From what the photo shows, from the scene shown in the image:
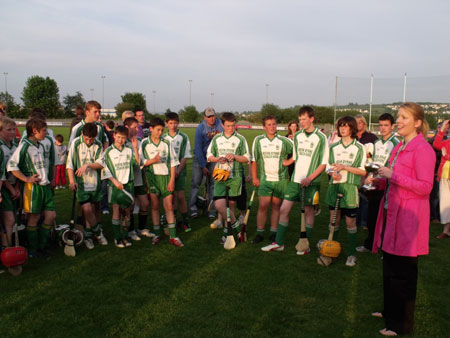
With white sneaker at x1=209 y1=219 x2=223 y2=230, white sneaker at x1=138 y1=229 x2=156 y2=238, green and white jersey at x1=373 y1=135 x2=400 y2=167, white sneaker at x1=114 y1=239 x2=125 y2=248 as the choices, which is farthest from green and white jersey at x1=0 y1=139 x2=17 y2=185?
green and white jersey at x1=373 y1=135 x2=400 y2=167

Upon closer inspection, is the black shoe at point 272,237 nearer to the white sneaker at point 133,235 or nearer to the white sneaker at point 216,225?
the white sneaker at point 216,225

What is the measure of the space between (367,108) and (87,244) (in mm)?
22430

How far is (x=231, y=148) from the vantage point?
5809mm

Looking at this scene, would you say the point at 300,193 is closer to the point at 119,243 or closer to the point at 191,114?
the point at 119,243

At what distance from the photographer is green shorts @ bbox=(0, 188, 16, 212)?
476 centimetres

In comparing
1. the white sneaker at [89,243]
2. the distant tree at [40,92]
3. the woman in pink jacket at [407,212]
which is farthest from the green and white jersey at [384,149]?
the distant tree at [40,92]

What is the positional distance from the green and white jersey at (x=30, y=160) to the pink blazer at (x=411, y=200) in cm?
Answer: 443

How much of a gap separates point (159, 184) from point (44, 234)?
1815 millimetres

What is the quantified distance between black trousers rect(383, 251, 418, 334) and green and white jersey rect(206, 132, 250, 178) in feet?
9.59

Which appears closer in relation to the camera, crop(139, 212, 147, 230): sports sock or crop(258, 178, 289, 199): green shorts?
crop(258, 178, 289, 199): green shorts

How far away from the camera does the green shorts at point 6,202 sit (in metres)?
4.76

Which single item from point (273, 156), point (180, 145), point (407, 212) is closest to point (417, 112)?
point (407, 212)

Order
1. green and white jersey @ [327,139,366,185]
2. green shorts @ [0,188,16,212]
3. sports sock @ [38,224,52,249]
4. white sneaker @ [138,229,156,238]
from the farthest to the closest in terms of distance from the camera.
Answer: white sneaker @ [138,229,156,238] → sports sock @ [38,224,52,249] → green and white jersey @ [327,139,366,185] → green shorts @ [0,188,16,212]

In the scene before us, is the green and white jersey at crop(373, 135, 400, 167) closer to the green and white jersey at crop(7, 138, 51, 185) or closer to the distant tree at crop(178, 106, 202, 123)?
the green and white jersey at crop(7, 138, 51, 185)
